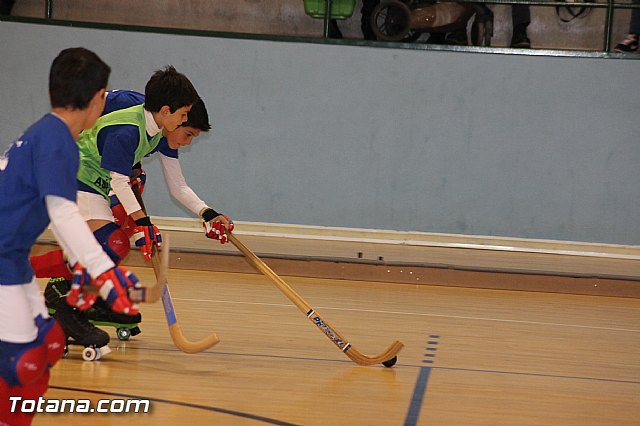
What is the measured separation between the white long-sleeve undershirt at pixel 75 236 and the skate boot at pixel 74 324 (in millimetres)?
1623

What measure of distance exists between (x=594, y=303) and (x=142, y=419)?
12.1ft

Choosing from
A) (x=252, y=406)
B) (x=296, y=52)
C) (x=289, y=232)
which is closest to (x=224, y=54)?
(x=296, y=52)

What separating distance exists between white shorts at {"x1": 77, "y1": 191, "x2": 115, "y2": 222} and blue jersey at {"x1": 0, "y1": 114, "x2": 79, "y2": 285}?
4.77 ft

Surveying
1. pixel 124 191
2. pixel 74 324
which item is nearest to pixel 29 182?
pixel 124 191

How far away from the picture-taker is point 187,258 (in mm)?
6262

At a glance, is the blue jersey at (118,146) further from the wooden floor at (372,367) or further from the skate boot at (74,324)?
the wooden floor at (372,367)

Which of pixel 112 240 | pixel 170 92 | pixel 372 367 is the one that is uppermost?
pixel 170 92

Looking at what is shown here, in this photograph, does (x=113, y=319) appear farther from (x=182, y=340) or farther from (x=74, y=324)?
(x=182, y=340)

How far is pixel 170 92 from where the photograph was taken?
3568 mm

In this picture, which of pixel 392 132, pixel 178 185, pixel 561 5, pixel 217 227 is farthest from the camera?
pixel 561 5

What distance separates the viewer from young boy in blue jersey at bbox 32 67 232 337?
140 inches

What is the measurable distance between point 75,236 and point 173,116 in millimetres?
1605

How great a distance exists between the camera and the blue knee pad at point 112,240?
12.0ft

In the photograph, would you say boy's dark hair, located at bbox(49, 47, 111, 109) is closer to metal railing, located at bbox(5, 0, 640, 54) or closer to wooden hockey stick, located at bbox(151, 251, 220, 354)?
wooden hockey stick, located at bbox(151, 251, 220, 354)
